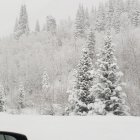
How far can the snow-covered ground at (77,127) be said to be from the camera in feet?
25.1

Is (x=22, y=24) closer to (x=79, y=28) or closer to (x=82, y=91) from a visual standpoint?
(x=79, y=28)

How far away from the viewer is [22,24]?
319 feet

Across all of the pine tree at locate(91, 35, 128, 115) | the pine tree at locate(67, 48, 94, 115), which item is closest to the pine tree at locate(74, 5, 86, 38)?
the pine tree at locate(67, 48, 94, 115)

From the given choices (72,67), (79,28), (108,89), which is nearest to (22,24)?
(79,28)

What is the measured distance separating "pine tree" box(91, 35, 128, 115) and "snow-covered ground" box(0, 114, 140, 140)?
1041cm

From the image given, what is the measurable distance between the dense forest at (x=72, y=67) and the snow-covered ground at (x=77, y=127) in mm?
10433

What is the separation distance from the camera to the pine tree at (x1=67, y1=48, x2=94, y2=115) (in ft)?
68.5

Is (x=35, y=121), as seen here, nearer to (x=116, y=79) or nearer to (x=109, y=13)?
(x=116, y=79)

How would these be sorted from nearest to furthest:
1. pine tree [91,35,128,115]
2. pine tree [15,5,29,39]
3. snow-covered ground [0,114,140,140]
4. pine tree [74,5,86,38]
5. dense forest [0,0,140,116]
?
snow-covered ground [0,114,140,140], pine tree [91,35,128,115], dense forest [0,0,140,116], pine tree [74,5,86,38], pine tree [15,5,29,39]

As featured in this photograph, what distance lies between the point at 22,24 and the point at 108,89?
3165 inches

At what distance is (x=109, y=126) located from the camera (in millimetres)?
7965

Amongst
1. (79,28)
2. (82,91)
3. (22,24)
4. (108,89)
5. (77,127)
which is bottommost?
(82,91)

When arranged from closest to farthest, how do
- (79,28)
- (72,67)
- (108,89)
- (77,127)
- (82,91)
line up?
(77,127) < (108,89) < (82,91) < (72,67) < (79,28)

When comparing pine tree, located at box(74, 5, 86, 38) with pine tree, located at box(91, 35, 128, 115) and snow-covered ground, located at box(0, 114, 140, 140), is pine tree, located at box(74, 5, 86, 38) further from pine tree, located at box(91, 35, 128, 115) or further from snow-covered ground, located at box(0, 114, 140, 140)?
snow-covered ground, located at box(0, 114, 140, 140)
